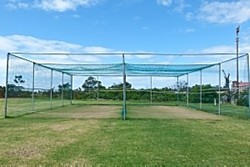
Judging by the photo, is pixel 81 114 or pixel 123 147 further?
pixel 81 114

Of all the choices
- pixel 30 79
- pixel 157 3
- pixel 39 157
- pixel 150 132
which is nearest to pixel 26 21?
pixel 30 79

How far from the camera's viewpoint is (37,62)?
14.2 meters

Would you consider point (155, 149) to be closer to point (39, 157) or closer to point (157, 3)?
point (39, 157)

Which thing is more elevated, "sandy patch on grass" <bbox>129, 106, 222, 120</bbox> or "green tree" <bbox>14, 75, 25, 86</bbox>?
"green tree" <bbox>14, 75, 25, 86</bbox>

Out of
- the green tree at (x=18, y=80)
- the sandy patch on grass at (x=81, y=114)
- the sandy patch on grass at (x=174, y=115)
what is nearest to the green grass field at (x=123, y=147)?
the sandy patch on grass at (x=81, y=114)

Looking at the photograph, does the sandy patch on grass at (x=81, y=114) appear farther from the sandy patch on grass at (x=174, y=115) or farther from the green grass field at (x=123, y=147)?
the green grass field at (x=123, y=147)

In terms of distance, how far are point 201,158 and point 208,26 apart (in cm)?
1310

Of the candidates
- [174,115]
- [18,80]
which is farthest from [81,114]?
[174,115]

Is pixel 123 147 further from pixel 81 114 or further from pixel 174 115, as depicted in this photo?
pixel 174 115

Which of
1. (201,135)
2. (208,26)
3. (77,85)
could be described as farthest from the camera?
(77,85)

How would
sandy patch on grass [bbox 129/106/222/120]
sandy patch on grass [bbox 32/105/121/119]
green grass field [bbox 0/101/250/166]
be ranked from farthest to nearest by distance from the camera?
sandy patch on grass [bbox 129/106/222/120] → sandy patch on grass [bbox 32/105/121/119] → green grass field [bbox 0/101/250/166]

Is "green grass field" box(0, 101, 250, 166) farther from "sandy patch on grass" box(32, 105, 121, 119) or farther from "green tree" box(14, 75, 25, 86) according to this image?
"green tree" box(14, 75, 25, 86)

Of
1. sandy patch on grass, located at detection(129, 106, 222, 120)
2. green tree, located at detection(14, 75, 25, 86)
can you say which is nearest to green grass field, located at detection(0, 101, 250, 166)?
sandy patch on grass, located at detection(129, 106, 222, 120)

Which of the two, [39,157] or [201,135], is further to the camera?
[201,135]
